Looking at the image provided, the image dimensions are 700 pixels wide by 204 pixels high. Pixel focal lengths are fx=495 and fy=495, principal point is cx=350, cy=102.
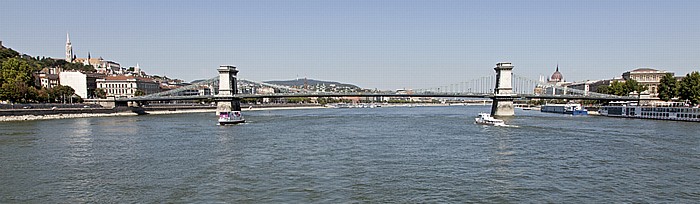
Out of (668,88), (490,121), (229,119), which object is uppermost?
(668,88)

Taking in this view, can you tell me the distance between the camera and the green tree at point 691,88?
154 feet

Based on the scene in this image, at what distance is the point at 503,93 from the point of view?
55.3m

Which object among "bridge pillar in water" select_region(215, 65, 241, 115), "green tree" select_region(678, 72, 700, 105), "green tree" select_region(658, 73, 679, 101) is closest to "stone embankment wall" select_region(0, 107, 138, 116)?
"bridge pillar in water" select_region(215, 65, 241, 115)

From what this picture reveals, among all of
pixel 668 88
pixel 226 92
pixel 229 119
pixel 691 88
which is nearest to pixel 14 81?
pixel 226 92

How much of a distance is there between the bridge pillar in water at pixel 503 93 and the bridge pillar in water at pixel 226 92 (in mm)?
30453

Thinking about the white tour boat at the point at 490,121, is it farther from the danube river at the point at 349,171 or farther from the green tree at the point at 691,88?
the green tree at the point at 691,88

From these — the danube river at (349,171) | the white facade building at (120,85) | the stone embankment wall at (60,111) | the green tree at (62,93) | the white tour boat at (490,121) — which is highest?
the white facade building at (120,85)

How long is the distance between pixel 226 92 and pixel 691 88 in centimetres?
4943

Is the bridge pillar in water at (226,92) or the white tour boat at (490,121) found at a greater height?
the bridge pillar in water at (226,92)

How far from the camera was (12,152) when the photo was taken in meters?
19.6

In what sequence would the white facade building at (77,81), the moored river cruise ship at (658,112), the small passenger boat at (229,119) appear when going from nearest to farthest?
the small passenger boat at (229,119) → the moored river cruise ship at (658,112) → the white facade building at (77,81)

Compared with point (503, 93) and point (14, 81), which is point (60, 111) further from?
point (503, 93)

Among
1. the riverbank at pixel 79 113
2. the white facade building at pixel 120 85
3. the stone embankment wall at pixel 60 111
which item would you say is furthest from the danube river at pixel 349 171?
the white facade building at pixel 120 85

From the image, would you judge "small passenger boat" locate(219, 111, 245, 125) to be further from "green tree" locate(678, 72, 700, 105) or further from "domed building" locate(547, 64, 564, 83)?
"domed building" locate(547, 64, 564, 83)
